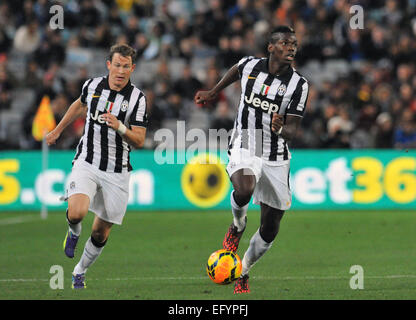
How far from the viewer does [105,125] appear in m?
8.41

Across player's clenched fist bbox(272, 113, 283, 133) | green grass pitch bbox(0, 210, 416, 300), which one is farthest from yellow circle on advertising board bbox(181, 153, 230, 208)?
player's clenched fist bbox(272, 113, 283, 133)

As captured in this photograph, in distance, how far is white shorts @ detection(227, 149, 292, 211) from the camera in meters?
8.39

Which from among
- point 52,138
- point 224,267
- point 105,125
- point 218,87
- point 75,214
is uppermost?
point 218,87

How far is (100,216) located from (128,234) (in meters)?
5.43

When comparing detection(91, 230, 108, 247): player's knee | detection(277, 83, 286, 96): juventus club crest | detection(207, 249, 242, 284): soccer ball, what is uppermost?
detection(277, 83, 286, 96): juventus club crest

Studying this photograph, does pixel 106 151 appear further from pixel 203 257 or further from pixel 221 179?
pixel 221 179

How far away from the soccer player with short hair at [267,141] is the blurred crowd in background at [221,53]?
29.7 ft

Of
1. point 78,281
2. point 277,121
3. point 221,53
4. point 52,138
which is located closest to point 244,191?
point 277,121

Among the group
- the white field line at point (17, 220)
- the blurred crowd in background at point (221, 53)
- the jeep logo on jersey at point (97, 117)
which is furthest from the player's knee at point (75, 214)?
the blurred crowd in background at point (221, 53)

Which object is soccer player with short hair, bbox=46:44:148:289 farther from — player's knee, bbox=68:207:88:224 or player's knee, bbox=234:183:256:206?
player's knee, bbox=234:183:256:206

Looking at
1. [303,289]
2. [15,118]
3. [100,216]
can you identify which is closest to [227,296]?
[303,289]

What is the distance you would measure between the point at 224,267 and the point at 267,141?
1322mm

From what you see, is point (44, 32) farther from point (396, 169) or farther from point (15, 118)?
point (396, 169)

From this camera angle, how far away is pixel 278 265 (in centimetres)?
1031
